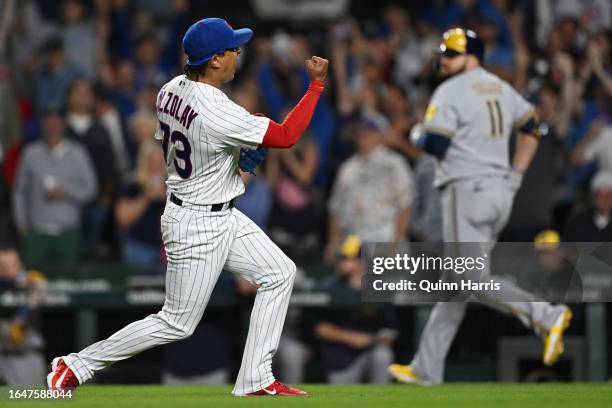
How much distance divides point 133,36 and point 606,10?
496 cm

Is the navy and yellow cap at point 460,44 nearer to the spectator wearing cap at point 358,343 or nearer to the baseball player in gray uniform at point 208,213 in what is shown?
the baseball player in gray uniform at point 208,213

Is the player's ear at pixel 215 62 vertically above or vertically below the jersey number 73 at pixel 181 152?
above

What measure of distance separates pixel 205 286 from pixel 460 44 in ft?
8.58

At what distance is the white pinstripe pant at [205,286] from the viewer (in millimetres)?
6906

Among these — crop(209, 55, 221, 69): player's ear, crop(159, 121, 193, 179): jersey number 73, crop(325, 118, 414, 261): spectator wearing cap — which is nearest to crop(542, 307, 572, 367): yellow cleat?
crop(159, 121, 193, 179): jersey number 73


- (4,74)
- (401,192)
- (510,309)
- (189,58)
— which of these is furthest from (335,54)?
(189,58)

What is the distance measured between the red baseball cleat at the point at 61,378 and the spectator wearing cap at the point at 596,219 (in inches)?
206

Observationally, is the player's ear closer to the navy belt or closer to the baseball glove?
the baseball glove

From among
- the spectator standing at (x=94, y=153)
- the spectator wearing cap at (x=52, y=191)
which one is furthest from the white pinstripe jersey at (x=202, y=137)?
the spectator standing at (x=94, y=153)

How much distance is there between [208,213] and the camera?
693 cm

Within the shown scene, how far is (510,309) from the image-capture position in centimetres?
820

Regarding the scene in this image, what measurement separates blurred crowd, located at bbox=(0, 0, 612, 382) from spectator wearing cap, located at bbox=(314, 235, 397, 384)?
0.02 meters

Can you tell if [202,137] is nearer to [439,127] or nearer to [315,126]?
[439,127]

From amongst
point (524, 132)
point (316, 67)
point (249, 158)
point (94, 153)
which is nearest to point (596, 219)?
point (524, 132)
